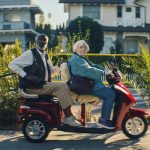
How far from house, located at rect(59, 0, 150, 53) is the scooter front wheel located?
30.6 m

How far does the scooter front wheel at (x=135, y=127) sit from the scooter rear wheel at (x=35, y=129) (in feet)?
4.36

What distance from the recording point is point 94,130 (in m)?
8.61

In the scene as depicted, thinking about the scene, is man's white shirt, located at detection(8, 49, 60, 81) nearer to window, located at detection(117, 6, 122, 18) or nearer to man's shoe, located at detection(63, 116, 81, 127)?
man's shoe, located at detection(63, 116, 81, 127)

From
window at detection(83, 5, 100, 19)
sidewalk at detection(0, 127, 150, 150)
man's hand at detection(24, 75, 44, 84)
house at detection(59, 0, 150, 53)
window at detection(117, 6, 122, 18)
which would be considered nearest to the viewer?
sidewalk at detection(0, 127, 150, 150)

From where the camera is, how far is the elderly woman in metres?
8.62

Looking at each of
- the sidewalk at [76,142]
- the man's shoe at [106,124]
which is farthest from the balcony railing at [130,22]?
the man's shoe at [106,124]

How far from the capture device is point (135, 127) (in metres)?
8.92

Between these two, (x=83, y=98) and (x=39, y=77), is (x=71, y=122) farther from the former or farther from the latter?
(x=39, y=77)

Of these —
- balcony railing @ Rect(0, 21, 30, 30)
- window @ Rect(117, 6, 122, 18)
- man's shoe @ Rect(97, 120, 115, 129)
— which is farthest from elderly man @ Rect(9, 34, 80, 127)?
balcony railing @ Rect(0, 21, 30, 30)

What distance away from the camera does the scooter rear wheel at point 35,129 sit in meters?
8.70

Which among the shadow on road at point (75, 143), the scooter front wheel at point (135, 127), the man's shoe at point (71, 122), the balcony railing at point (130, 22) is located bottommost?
the shadow on road at point (75, 143)

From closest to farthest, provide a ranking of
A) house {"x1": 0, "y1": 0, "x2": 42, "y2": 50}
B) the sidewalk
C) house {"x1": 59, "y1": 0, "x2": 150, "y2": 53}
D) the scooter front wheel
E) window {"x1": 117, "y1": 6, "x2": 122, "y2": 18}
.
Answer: the sidewalk, the scooter front wheel, house {"x1": 59, "y1": 0, "x2": 150, "y2": 53}, window {"x1": 117, "y1": 6, "x2": 122, "y2": 18}, house {"x1": 0, "y1": 0, "x2": 42, "y2": 50}

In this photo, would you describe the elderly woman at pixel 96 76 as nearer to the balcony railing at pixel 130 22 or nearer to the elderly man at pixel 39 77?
the elderly man at pixel 39 77

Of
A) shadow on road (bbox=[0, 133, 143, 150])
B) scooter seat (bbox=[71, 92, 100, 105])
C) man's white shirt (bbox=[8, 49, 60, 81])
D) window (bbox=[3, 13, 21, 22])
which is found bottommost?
shadow on road (bbox=[0, 133, 143, 150])
